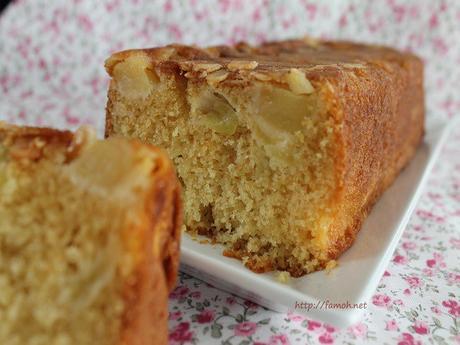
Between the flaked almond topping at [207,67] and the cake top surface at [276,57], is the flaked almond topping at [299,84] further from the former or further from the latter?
the flaked almond topping at [207,67]

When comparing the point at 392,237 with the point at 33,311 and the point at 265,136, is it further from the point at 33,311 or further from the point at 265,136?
the point at 33,311

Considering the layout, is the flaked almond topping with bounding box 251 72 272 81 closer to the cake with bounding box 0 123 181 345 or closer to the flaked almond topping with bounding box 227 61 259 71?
the flaked almond topping with bounding box 227 61 259 71

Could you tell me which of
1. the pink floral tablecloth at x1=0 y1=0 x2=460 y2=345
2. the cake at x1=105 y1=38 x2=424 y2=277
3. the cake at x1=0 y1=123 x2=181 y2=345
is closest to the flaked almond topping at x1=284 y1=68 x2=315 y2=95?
the cake at x1=105 y1=38 x2=424 y2=277

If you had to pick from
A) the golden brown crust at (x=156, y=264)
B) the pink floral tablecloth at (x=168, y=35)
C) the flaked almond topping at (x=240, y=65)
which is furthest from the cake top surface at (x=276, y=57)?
the pink floral tablecloth at (x=168, y=35)

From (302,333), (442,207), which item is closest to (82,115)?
(442,207)

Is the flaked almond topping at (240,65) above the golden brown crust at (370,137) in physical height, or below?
above

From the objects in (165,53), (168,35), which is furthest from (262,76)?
(168,35)

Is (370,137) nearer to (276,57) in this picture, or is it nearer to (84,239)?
(276,57)

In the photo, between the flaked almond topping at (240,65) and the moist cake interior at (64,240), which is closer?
the moist cake interior at (64,240)
